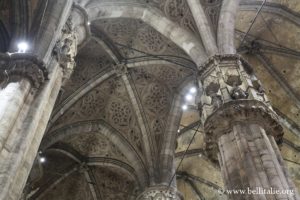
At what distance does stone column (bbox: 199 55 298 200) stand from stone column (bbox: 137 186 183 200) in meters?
3.89

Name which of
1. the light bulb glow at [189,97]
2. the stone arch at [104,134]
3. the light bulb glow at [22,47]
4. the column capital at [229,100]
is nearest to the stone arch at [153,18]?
the column capital at [229,100]

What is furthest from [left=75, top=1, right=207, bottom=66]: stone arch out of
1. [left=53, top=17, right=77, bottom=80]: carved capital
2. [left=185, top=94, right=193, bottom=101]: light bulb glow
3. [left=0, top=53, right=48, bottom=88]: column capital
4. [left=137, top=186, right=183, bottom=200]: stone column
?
[left=137, top=186, right=183, bottom=200]: stone column

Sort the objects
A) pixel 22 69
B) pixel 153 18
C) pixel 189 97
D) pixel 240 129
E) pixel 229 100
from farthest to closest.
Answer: pixel 189 97
pixel 153 18
pixel 229 100
pixel 240 129
pixel 22 69

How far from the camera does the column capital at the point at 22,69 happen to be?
6082 millimetres

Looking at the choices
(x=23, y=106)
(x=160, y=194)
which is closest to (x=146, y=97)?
(x=160, y=194)

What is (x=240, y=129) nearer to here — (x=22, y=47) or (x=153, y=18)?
(x=22, y=47)

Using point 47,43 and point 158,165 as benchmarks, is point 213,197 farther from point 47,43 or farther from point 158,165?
point 47,43

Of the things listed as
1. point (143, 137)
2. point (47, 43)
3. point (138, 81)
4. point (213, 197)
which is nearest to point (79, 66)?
point (138, 81)

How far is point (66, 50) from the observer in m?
7.21

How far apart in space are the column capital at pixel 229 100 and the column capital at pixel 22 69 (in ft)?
10.0

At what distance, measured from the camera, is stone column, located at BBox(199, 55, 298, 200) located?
232 inches

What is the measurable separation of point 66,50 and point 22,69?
1.22 meters

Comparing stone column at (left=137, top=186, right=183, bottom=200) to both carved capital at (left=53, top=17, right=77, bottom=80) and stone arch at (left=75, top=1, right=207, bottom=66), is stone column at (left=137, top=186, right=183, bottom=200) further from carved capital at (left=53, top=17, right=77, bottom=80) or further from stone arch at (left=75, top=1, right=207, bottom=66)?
carved capital at (left=53, top=17, right=77, bottom=80)

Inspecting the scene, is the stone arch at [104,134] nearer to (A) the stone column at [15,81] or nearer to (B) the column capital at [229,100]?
(B) the column capital at [229,100]
